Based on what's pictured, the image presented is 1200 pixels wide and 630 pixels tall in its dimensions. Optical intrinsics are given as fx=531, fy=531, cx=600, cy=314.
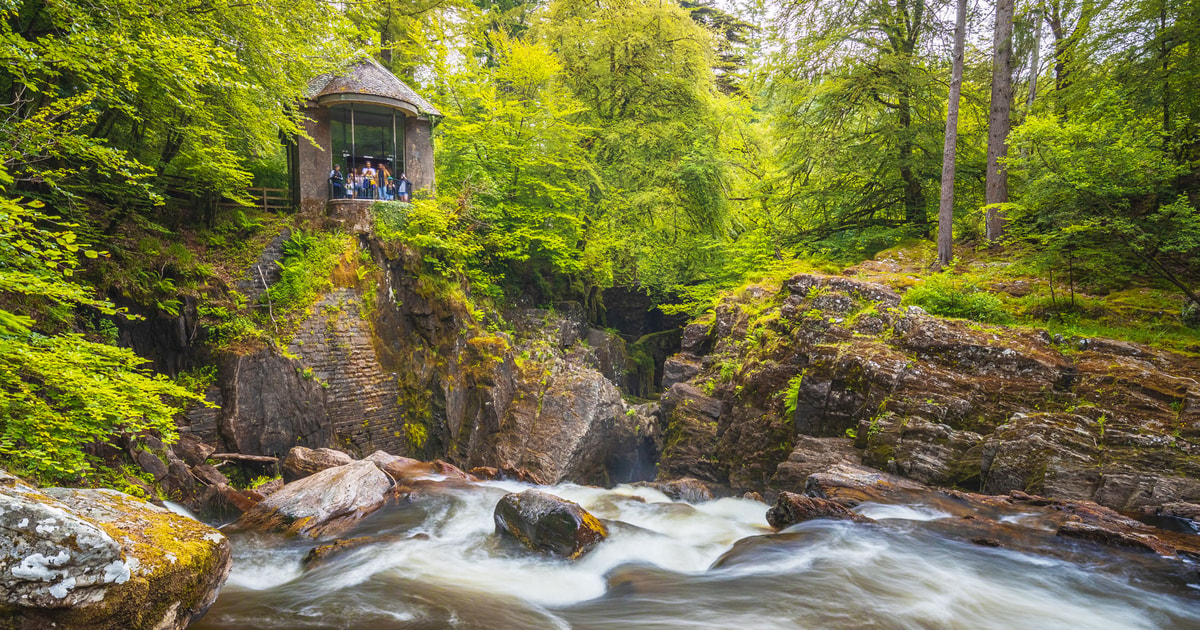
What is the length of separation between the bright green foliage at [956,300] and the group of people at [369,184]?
13.7 meters

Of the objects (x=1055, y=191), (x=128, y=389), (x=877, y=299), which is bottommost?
(x=128, y=389)

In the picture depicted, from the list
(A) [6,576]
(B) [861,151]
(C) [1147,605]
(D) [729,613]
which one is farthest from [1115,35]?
(A) [6,576]

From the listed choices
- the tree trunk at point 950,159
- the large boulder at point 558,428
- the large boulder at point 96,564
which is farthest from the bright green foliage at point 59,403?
the tree trunk at point 950,159

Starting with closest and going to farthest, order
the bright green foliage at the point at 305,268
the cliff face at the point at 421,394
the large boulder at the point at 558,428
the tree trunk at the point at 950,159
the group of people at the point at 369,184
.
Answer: the cliff face at the point at 421,394 → the tree trunk at the point at 950,159 → the bright green foliage at the point at 305,268 → the large boulder at the point at 558,428 → the group of people at the point at 369,184

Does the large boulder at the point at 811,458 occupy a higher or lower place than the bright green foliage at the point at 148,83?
lower

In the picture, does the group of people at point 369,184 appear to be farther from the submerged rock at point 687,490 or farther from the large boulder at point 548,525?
the submerged rock at point 687,490

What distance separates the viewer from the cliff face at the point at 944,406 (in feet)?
21.7

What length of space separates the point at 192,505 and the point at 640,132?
15670 millimetres

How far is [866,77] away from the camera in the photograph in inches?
549

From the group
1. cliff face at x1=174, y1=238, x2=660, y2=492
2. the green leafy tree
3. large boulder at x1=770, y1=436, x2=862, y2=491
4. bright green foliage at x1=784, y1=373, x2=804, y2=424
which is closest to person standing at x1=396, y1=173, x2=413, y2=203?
cliff face at x1=174, y1=238, x2=660, y2=492

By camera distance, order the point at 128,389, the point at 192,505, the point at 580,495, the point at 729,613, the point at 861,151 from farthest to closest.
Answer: the point at 861,151
the point at 580,495
the point at 192,505
the point at 128,389
the point at 729,613

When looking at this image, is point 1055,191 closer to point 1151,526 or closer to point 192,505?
point 1151,526

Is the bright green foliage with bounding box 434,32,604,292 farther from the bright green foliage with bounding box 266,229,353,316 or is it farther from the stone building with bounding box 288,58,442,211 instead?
the bright green foliage with bounding box 266,229,353,316

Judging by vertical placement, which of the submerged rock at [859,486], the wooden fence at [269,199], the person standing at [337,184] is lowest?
the submerged rock at [859,486]
